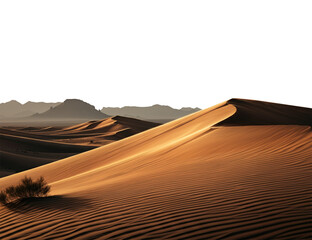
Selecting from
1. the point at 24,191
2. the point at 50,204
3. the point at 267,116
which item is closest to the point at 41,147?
the point at 267,116

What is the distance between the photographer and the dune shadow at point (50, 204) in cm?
591

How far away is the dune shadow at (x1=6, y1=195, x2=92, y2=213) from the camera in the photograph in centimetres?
591

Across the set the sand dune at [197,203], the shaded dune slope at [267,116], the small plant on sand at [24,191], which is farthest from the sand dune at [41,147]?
the sand dune at [197,203]

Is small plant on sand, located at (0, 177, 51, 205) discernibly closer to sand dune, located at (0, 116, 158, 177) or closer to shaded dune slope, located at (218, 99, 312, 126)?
shaded dune slope, located at (218, 99, 312, 126)

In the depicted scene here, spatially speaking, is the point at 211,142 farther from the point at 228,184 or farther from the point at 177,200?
the point at 177,200

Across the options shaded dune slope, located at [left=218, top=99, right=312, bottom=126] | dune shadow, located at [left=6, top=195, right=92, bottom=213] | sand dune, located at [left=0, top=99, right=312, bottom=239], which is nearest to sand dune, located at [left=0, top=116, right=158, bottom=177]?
shaded dune slope, located at [left=218, top=99, right=312, bottom=126]

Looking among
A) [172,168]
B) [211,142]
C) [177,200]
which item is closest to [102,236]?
[177,200]

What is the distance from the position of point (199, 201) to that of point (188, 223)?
0.87 meters

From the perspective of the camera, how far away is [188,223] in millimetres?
4668

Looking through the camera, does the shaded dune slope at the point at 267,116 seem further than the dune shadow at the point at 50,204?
Yes

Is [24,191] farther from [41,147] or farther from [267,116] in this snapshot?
[41,147]

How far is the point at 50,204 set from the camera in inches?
243

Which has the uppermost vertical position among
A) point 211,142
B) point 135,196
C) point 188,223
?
point 211,142

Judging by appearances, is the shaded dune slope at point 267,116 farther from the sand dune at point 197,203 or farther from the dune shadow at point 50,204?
the dune shadow at point 50,204
